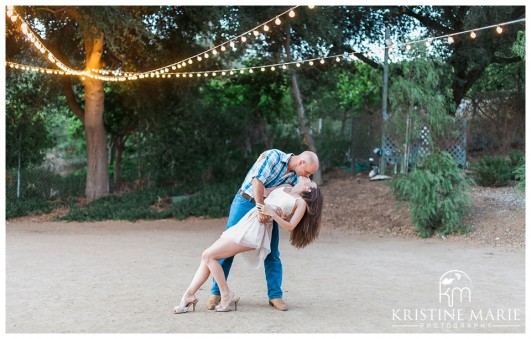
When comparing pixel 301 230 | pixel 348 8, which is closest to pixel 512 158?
pixel 348 8

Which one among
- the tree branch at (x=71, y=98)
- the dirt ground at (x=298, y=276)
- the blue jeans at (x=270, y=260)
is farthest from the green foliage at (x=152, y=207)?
the blue jeans at (x=270, y=260)

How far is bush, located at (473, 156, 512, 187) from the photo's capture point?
12.2m

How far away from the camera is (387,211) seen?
11328 mm

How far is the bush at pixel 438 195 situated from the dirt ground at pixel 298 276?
288mm

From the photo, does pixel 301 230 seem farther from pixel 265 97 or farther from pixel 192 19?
pixel 265 97

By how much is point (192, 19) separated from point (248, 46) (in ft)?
4.24

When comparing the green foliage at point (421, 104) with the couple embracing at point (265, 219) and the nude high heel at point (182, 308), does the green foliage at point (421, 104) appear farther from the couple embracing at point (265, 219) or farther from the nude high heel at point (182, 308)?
the nude high heel at point (182, 308)

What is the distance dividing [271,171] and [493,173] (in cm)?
823

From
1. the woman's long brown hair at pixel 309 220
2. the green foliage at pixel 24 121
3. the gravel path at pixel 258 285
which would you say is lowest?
the gravel path at pixel 258 285

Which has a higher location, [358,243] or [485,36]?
[485,36]

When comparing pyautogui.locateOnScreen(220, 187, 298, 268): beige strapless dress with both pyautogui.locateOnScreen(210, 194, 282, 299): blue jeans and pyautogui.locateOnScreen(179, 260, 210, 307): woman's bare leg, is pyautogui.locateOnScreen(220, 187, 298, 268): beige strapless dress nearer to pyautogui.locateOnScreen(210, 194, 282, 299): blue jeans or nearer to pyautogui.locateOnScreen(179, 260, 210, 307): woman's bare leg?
pyautogui.locateOnScreen(210, 194, 282, 299): blue jeans

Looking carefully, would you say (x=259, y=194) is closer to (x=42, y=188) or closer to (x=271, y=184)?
(x=271, y=184)

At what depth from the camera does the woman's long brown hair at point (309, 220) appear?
4988mm

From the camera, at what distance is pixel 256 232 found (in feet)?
16.1
